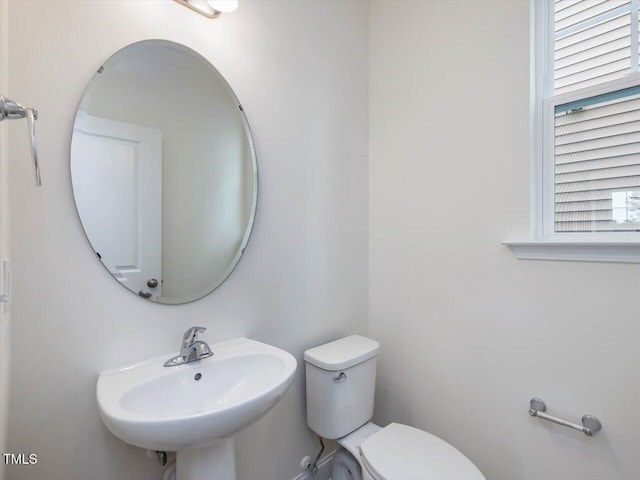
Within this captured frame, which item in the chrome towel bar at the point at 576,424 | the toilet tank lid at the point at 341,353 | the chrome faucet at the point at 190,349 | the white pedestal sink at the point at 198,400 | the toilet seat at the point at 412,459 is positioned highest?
the chrome faucet at the point at 190,349

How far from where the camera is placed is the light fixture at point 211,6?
1.11 m

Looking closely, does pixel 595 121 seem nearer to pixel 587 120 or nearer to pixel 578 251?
pixel 587 120

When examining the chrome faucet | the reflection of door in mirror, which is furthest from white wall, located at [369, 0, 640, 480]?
the reflection of door in mirror

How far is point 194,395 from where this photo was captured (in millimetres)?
996

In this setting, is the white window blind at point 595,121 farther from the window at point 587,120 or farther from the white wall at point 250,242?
the white wall at point 250,242

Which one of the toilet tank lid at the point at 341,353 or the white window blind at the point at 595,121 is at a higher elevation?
the white window blind at the point at 595,121

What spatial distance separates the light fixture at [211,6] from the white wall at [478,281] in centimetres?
90

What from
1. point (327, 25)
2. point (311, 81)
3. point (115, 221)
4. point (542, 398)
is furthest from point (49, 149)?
point (542, 398)

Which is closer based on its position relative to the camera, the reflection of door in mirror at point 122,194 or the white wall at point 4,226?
the white wall at point 4,226

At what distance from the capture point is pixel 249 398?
804mm

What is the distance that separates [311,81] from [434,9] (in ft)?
2.31

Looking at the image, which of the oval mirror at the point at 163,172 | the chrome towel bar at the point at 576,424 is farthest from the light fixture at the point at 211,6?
the chrome towel bar at the point at 576,424

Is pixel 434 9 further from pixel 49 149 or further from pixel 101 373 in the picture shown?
pixel 101 373

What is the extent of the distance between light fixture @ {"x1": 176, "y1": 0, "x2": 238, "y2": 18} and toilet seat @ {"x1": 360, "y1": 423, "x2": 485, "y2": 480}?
1705mm
